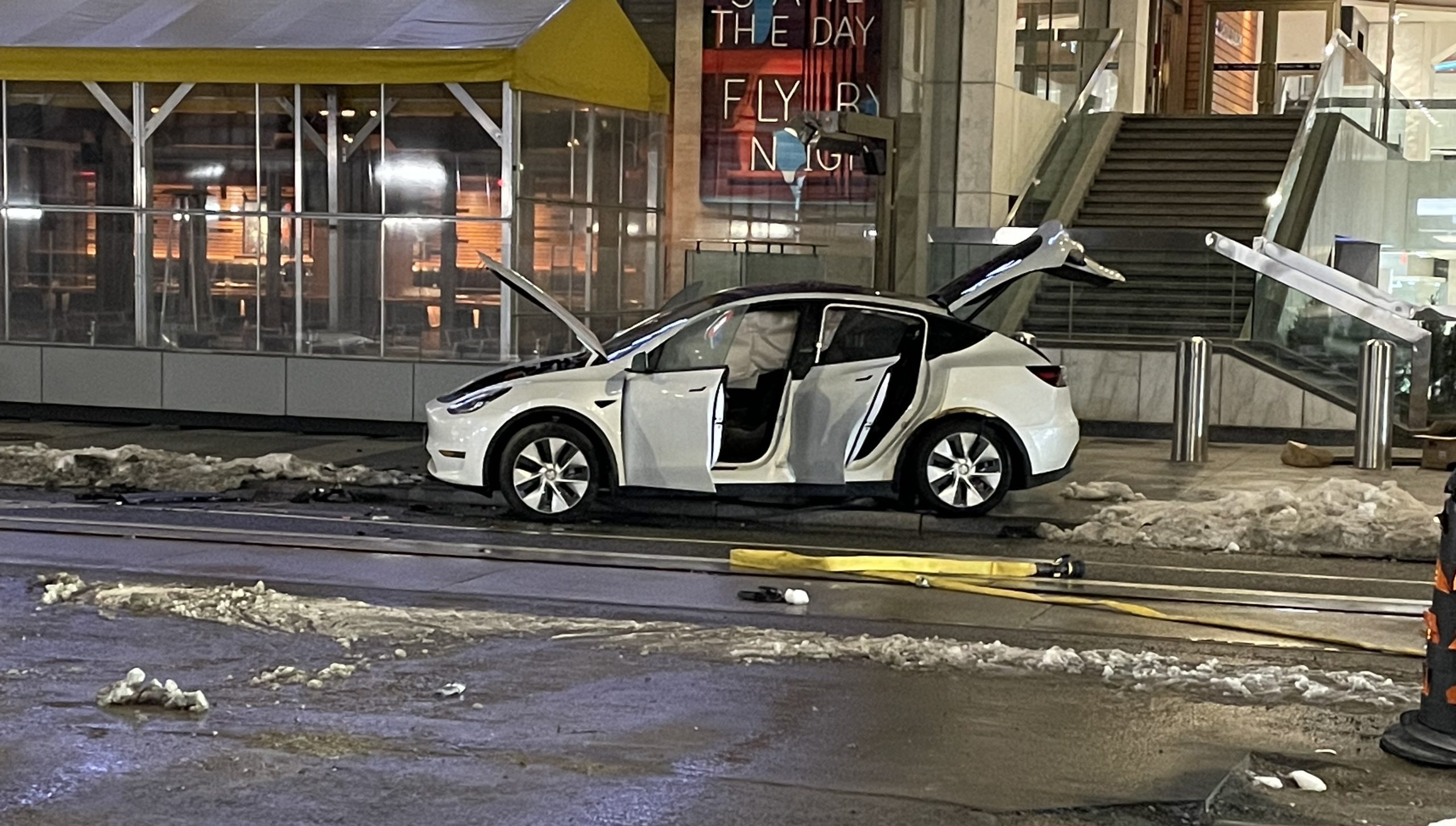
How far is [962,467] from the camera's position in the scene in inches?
488

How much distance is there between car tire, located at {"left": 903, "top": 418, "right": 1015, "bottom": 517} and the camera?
12352 millimetres

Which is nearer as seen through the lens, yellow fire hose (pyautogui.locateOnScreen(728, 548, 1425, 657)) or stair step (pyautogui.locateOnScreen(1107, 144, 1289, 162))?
yellow fire hose (pyautogui.locateOnScreen(728, 548, 1425, 657))

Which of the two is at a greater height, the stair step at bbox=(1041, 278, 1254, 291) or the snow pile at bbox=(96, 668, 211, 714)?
the stair step at bbox=(1041, 278, 1254, 291)

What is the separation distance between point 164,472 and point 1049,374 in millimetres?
7239

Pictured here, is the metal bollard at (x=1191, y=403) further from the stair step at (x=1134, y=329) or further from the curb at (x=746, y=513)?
the curb at (x=746, y=513)

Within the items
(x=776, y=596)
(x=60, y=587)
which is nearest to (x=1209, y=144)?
(x=776, y=596)

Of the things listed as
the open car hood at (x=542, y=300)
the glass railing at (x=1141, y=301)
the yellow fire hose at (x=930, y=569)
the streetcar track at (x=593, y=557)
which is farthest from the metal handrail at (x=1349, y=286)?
the open car hood at (x=542, y=300)

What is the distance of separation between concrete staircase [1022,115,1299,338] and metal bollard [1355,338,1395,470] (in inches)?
124

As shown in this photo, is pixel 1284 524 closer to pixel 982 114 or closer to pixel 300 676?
pixel 300 676

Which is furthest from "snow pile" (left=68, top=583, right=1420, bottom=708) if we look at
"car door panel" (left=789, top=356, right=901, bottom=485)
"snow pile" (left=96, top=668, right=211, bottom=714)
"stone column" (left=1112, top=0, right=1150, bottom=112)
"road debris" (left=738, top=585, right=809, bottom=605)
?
"stone column" (left=1112, top=0, right=1150, bottom=112)

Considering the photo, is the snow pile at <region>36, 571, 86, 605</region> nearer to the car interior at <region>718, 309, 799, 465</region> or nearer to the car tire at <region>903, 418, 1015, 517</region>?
the car interior at <region>718, 309, 799, 465</region>

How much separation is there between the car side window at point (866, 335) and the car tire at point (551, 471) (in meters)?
1.79

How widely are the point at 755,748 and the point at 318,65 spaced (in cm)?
1303

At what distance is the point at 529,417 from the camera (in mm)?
12477
